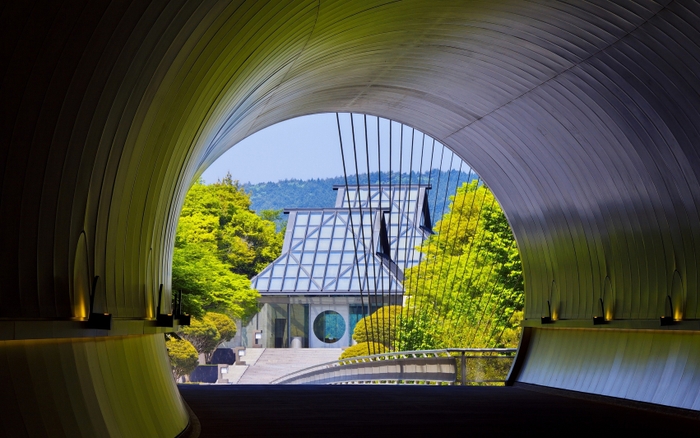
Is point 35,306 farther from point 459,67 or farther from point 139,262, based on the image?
point 459,67

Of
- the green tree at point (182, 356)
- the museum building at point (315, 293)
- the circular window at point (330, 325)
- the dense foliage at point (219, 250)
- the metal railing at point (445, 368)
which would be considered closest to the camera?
the metal railing at point (445, 368)

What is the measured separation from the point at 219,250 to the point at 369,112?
47870 mm

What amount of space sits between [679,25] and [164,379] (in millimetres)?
7661

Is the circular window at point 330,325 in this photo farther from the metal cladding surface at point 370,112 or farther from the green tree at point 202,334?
the metal cladding surface at point 370,112

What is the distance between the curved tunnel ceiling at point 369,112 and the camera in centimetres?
532

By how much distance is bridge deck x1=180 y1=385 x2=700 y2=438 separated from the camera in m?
11.3

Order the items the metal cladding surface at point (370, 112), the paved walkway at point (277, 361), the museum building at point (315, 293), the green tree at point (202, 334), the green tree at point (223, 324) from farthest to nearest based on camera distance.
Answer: the museum building at point (315, 293) → the paved walkway at point (277, 361) → the green tree at point (223, 324) → the green tree at point (202, 334) → the metal cladding surface at point (370, 112)

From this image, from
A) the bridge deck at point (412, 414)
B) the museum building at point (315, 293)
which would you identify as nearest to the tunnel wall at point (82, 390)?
the bridge deck at point (412, 414)

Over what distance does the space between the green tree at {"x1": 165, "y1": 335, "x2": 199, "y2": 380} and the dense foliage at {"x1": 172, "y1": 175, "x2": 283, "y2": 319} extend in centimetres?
227

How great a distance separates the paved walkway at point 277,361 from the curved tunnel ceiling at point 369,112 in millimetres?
31831

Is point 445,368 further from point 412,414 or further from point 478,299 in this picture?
point 478,299

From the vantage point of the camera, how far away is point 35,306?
5531 millimetres

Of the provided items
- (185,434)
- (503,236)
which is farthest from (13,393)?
(503,236)

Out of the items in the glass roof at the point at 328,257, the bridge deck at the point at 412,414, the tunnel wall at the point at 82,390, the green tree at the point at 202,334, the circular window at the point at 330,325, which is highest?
the glass roof at the point at 328,257
